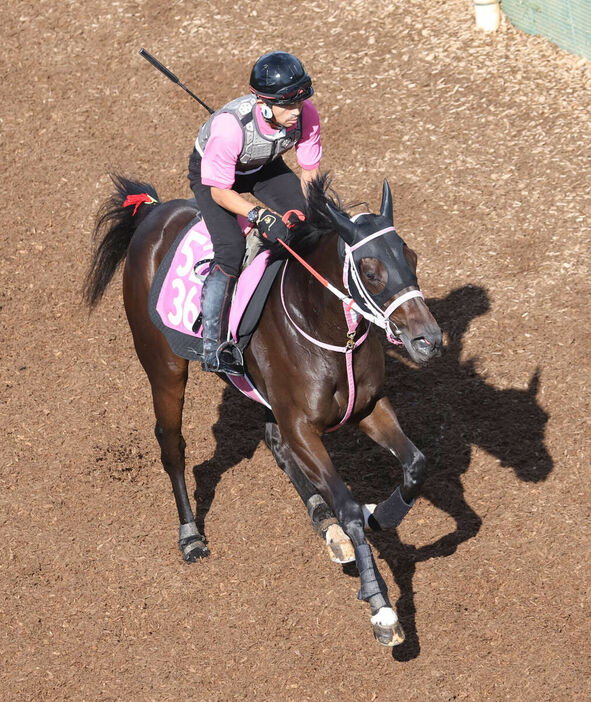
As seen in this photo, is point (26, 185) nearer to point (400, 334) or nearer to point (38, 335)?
point (38, 335)

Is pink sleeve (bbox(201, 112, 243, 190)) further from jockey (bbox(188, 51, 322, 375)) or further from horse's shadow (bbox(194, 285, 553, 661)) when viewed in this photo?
horse's shadow (bbox(194, 285, 553, 661))

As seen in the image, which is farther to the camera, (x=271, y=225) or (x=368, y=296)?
(x=271, y=225)

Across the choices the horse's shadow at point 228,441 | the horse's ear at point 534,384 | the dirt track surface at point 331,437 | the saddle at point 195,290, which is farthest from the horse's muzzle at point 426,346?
the horse's ear at point 534,384

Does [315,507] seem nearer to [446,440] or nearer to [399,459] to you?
[399,459]

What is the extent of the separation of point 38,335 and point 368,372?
199 inches

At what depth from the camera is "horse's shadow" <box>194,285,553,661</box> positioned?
23.3 feet

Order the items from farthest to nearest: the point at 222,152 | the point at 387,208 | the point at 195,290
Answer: the point at 195,290
the point at 222,152
the point at 387,208

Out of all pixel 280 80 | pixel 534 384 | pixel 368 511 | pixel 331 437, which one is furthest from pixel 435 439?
pixel 280 80

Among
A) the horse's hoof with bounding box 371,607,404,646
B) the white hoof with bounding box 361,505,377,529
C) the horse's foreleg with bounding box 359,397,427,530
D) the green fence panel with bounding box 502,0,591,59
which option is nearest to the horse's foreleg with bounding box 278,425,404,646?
the horse's hoof with bounding box 371,607,404,646

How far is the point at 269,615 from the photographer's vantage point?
21.3ft

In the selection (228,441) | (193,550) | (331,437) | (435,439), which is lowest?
(228,441)

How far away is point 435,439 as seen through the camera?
7988 mm

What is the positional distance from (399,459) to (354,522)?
510 millimetres

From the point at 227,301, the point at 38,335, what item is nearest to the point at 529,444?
the point at 227,301
